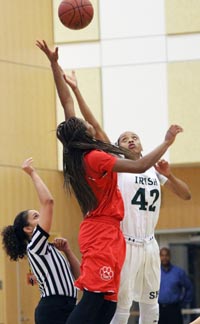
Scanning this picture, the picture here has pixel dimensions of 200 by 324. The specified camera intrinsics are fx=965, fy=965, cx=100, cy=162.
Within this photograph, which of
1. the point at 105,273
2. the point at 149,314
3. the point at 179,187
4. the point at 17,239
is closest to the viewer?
the point at 105,273

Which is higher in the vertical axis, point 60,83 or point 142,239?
point 60,83

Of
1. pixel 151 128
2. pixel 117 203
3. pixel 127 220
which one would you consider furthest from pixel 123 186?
pixel 151 128

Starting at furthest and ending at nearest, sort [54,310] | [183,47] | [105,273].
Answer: [183,47] < [54,310] < [105,273]

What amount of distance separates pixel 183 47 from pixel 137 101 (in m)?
1.21

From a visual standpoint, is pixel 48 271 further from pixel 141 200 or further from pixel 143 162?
pixel 143 162

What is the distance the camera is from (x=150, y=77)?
54.4 feet

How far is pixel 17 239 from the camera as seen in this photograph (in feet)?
26.5

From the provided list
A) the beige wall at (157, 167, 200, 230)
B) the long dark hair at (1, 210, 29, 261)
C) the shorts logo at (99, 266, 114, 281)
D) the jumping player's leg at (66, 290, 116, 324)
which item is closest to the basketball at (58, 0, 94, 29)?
the long dark hair at (1, 210, 29, 261)

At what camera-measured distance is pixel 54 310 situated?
7.54 m

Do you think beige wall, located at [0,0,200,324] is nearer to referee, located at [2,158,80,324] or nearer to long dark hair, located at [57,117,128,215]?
referee, located at [2,158,80,324]

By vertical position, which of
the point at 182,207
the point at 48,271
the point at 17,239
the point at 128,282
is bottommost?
the point at 128,282

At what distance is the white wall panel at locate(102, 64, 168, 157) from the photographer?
16531 mm

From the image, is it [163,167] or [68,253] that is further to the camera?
[163,167]

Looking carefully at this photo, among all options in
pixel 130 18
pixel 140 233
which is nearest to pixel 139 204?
pixel 140 233
